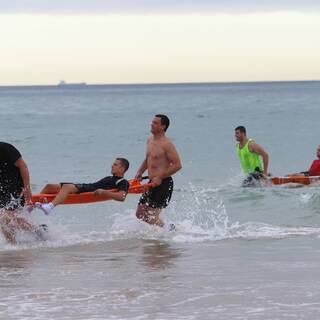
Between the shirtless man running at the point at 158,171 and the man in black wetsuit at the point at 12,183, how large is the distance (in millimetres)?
1604

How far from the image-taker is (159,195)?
11.0 metres

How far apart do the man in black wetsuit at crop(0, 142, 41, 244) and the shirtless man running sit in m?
1.60

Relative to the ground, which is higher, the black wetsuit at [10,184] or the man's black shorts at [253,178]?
the black wetsuit at [10,184]

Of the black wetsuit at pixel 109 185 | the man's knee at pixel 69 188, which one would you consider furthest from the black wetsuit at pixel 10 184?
the black wetsuit at pixel 109 185

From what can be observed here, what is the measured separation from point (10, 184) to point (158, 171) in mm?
1835

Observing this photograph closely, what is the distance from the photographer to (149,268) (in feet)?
29.6

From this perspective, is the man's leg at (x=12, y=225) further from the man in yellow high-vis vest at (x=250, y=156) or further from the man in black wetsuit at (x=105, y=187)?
the man in yellow high-vis vest at (x=250, y=156)

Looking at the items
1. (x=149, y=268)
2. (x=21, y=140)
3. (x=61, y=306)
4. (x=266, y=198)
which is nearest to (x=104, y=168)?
(x=266, y=198)

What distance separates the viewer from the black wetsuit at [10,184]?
32.6 ft

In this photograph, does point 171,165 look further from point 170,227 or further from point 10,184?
point 10,184

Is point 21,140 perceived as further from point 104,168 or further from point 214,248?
point 214,248

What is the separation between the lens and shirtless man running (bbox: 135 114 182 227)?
1098cm

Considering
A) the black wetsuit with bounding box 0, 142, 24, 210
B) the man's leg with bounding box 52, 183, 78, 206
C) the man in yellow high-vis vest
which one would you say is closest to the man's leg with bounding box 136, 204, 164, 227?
the man's leg with bounding box 52, 183, 78, 206

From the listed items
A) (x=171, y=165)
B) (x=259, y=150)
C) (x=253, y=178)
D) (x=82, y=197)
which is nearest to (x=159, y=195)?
(x=171, y=165)
